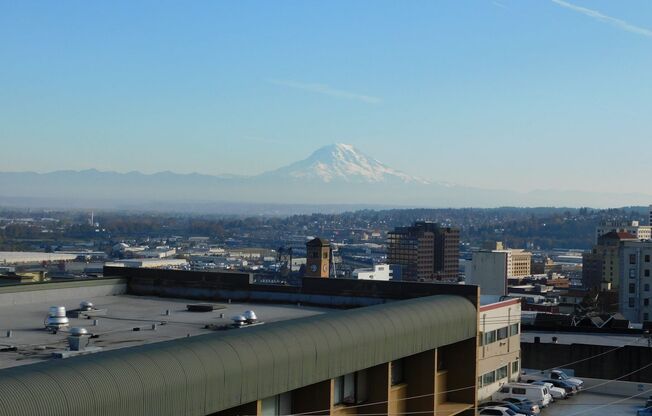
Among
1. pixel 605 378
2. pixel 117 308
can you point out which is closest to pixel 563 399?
pixel 605 378

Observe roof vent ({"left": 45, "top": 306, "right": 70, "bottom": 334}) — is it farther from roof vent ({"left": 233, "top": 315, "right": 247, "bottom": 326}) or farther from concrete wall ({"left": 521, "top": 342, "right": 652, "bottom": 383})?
concrete wall ({"left": 521, "top": 342, "right": 652, "bottom": 383})

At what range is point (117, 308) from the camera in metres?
30.0

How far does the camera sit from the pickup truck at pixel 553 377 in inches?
2057

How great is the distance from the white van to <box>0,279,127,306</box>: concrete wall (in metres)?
22.5

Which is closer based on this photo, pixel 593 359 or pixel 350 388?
pixel 350 388

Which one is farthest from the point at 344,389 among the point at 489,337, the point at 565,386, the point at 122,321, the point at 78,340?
the point at 565,386

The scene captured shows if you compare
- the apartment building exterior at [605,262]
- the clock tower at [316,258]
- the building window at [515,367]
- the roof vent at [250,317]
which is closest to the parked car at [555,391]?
the building window at [515,367]

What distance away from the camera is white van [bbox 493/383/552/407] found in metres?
47.8

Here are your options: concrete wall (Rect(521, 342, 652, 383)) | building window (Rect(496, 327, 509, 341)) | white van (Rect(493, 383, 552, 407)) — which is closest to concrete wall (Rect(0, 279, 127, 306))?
building window (Rect(496, 327, 509, 341))

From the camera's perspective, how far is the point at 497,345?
4994 centimetres

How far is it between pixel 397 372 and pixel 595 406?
26.1 m

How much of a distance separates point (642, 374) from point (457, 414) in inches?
1248

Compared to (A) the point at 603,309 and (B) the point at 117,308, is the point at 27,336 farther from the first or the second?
(A) the point at 603,309

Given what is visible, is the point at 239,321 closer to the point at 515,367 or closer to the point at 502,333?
the point at 502,333
